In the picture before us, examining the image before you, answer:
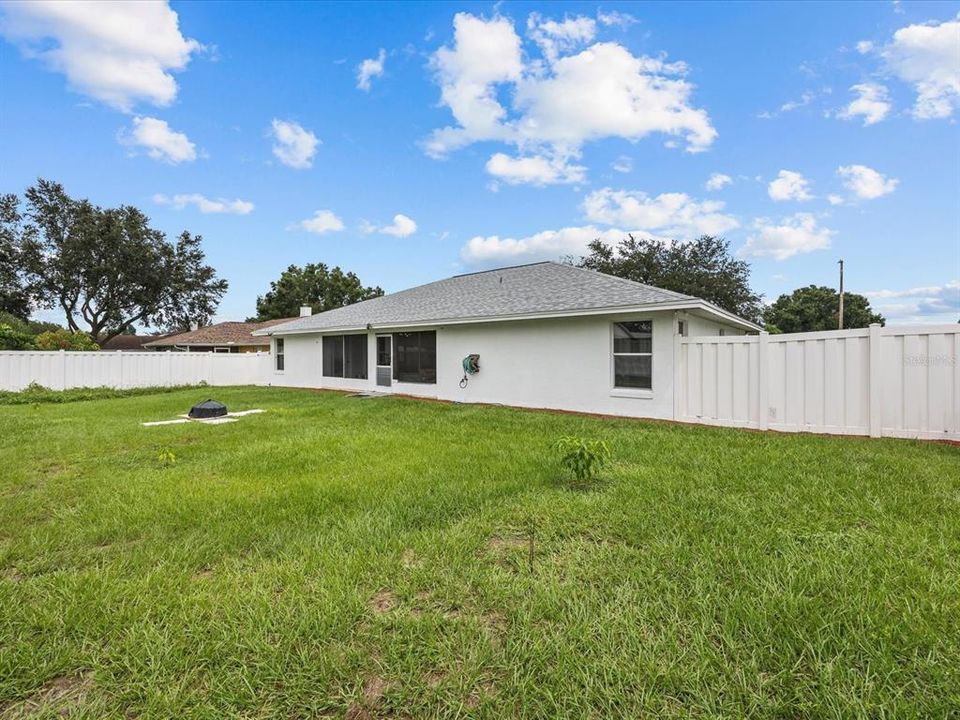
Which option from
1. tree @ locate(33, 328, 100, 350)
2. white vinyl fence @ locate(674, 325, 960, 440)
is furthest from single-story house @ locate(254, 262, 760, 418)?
tree @ locate(33, 328, 100, 350)

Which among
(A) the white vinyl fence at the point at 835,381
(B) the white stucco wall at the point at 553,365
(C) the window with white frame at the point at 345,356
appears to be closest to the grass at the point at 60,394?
(C) the window with white frame at the point at 345,356

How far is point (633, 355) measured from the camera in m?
9.30

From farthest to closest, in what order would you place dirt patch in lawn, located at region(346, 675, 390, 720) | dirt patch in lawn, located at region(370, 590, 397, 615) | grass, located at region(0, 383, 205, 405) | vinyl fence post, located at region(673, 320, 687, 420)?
grass, located at region(0, 383, 205, 405) < vinyl fence post, located at region(673, 320, 687, 420) < dirt patch in lawn, located at region(370, 590, 397, 615) < dirt patch in lawn, located at region(346, 675, 390, 720)

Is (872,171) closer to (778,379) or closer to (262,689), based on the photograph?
(778,379)

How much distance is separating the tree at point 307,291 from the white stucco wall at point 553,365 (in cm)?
3392

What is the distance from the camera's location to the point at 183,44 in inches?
400

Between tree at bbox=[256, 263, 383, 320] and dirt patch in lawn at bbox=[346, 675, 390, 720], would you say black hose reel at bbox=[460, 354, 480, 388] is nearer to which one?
dirt patch in lawn at bbox=[346, 675, 390, 720]

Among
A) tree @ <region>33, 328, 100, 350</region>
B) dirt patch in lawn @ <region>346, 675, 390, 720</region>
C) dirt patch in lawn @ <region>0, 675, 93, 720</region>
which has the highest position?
tree @ <region>33, 328, 100, 350</region>

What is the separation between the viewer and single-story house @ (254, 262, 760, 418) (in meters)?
9.02

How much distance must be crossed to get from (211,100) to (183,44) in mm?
2225

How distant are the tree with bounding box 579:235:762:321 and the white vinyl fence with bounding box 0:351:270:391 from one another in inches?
872

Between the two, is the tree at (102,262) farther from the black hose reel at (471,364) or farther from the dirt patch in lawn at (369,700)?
the dirt patch in lawn at (369,700)

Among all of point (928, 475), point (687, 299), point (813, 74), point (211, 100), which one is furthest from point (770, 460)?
point (211, 100)

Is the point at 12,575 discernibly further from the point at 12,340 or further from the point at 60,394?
the point at 12,340
